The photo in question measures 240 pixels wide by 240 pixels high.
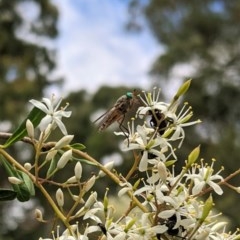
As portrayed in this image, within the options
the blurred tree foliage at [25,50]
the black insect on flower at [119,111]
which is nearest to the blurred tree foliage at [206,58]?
the blurred tree foliage at [25,50]

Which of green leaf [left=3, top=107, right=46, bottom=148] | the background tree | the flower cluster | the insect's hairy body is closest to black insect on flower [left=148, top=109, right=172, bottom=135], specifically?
the flower cluster

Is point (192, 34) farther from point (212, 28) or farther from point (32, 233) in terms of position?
point (32, 233)

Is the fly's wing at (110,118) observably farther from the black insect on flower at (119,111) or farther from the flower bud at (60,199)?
the flower bud at (60,199)

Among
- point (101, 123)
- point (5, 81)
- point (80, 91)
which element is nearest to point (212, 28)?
point (80, 91)

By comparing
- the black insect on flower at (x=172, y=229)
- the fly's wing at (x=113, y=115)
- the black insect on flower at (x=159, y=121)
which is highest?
the black insect on flower at (x=159, y=121)

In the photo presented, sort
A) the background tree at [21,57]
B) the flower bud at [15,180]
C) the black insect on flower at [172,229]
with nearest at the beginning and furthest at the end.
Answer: the black insect on flower at [172,229] < the flower bud at [15,180] < the background tree at [21,57]

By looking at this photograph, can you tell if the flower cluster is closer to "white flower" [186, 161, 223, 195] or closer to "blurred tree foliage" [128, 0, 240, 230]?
"white flower" [186, 161, 223, 195]

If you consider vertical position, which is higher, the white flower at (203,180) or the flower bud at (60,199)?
the white flower at (203,180)
